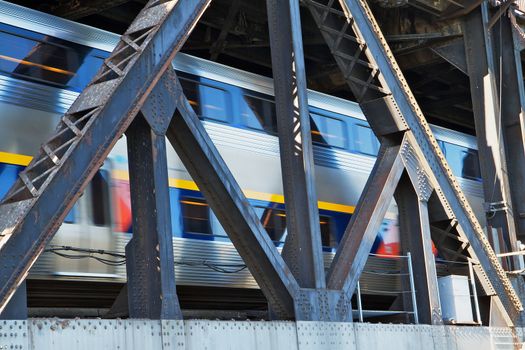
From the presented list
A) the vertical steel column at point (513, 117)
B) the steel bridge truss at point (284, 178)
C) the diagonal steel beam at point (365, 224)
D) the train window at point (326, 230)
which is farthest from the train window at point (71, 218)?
the vertical steel column at point (513, 117)

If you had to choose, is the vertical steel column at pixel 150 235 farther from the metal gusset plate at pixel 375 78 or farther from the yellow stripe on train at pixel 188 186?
the metal gusset plate at pixel 375 78

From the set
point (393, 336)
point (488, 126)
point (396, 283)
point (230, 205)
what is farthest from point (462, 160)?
point (230, 205)

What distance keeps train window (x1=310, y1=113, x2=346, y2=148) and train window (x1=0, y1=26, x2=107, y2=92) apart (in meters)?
4.47

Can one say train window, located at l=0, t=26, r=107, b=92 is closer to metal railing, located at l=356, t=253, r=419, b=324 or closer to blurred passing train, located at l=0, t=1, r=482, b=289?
blurred passing train, located at l=0, t=1, r=482, b=289

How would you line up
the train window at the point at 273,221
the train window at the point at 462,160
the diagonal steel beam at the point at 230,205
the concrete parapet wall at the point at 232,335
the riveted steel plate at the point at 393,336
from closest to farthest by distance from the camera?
the concrete parapet wall at the point at 232,335 → the diagonal steel beam at the point at 230,205 → the riveted steel plate at the point at 393,336 → the train window at the point at 273,221 → the train window at the point at 462,160

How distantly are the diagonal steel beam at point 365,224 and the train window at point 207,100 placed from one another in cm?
290

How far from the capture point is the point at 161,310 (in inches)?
350

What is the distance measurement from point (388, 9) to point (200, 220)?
6.37 m

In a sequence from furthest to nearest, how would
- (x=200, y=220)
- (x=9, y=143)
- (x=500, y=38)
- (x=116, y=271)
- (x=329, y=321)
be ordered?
(x=500, y=38)
(x=200, y=220)
(x=116, y=271)
(x=9, y=143)
(x=329, y=321)

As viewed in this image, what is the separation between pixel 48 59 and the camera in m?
12.7

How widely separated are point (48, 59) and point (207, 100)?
2.78 m

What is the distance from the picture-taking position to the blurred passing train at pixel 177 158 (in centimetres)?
1206

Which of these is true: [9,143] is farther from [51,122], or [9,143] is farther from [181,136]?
[181,136]

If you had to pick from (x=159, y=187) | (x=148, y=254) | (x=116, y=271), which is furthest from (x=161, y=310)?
(x=116, y=271)
